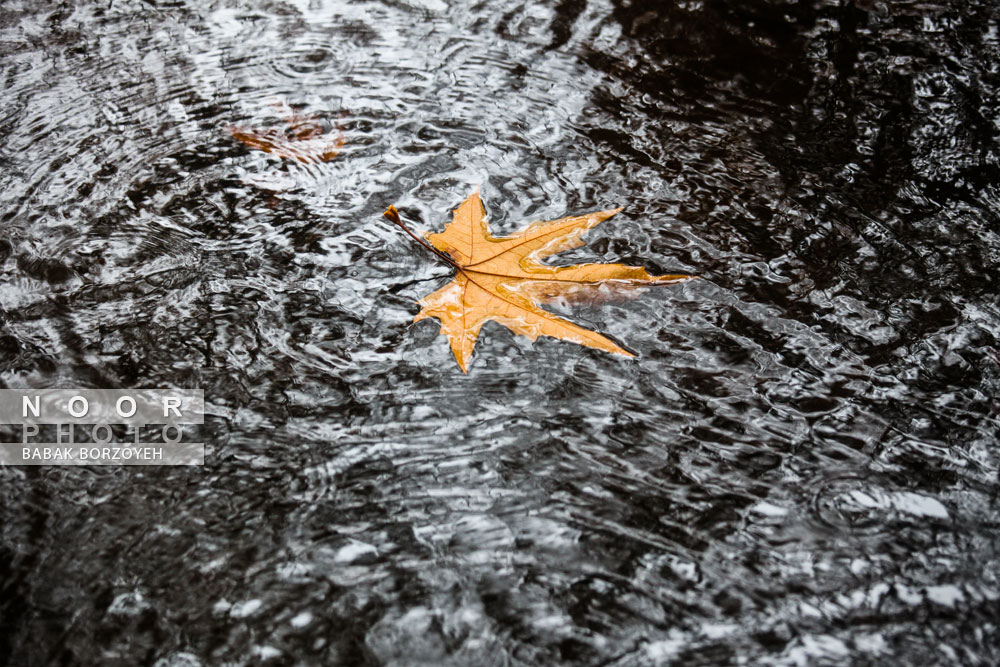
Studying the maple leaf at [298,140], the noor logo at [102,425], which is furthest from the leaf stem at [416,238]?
the noor logo at [102,425]

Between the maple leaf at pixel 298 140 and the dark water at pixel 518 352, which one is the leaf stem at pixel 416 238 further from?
the maple leaf at pixel 298 140

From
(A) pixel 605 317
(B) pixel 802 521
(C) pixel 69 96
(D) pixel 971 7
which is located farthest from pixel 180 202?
(D) pixel 971 7

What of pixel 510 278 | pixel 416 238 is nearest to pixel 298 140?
pixel 416 238

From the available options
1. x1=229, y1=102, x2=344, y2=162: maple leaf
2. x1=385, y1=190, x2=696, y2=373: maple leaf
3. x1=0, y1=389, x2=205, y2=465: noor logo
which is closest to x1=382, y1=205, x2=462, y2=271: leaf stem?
x1=385, y1=190, x2=696, y2=373: maple leaf

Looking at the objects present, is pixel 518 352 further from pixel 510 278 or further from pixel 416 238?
pixel 416 238

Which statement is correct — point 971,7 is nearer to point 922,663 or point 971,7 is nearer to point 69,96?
point 922,663

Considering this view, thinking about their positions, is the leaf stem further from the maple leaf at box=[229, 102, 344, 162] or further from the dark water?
the maple leaf at box=[229, 102, 344, 162]
